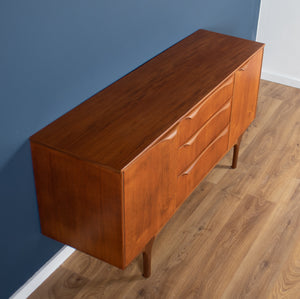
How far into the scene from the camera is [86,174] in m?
1.98

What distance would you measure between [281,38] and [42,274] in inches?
115

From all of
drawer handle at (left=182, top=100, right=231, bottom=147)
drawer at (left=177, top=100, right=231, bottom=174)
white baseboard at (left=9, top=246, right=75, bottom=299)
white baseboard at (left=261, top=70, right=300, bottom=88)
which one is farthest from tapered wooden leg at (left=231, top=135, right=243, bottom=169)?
white baseboard at (left=261, top=70, right=300, bottom=88)

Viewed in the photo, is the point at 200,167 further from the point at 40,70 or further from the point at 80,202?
the point at 40,70

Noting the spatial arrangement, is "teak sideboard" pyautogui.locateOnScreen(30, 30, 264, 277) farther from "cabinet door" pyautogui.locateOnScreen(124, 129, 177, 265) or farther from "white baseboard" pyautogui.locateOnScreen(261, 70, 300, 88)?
"white baseboard" pyautogui.locateOnScreen(261, 70, 300, 88)

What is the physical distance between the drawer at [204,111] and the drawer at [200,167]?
0.66ft

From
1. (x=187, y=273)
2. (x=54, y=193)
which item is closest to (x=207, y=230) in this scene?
(x=187, y=273)

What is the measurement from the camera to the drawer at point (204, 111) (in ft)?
7.57

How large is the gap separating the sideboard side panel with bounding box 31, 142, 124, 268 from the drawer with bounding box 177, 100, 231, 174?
50cm

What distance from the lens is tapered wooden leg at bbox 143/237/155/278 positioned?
7.78 ft

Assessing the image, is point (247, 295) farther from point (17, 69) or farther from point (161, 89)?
point (17, 69)

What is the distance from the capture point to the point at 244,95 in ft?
9.72

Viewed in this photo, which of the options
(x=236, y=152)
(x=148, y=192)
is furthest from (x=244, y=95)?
(x=148, y=192)

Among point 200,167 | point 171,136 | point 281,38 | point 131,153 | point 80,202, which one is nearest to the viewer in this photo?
point 131,153

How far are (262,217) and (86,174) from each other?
1.31 metres
